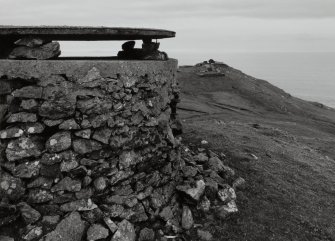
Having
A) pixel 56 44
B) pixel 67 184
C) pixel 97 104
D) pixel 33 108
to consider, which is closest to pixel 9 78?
pixel 33 108

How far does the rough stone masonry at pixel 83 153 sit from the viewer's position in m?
6.01

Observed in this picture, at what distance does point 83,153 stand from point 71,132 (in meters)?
0.39

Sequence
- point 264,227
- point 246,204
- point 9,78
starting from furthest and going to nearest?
point 246,204 → point 264,227 → point 9,78

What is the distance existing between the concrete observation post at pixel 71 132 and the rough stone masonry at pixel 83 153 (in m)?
0.02

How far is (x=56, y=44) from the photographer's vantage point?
648 cm

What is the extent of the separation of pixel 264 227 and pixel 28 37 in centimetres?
595

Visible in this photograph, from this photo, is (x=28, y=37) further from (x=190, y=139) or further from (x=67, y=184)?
(x=190, y=139)

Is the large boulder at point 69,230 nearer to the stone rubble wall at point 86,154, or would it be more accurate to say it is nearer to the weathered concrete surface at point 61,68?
the stone rubble wall at point 86,154

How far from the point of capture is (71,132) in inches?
248

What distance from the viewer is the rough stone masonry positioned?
6.01m

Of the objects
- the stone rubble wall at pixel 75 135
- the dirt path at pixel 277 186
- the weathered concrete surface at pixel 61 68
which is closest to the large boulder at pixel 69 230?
the stone rubble wall at pixel 75 135

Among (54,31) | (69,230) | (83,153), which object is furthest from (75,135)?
(54,31)

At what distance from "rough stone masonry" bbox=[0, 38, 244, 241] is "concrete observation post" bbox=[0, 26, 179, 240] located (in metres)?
0.02

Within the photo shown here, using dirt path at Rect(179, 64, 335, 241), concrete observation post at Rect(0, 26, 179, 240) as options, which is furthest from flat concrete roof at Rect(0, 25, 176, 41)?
dirt path at Rect(179, 64, 335, 241)
